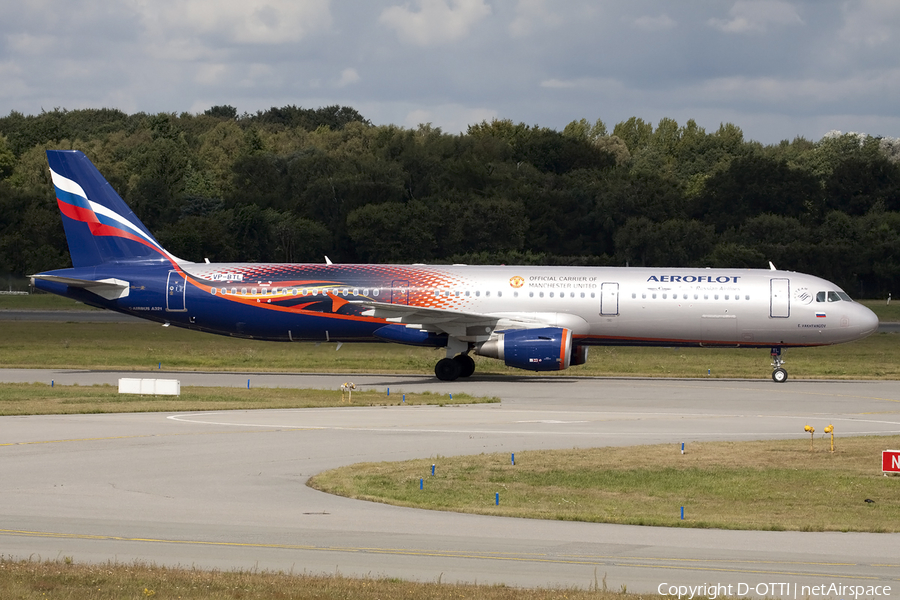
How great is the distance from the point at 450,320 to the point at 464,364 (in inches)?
104

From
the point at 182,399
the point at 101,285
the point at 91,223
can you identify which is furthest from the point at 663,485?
the point at 91,223

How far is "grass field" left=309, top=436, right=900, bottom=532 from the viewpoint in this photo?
54.3 feet

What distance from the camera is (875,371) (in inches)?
1774

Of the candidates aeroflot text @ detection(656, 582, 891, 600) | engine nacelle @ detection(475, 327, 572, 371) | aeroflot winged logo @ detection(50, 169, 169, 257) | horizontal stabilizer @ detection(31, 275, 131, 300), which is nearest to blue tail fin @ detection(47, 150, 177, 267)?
aeroflot winged logo @ detection(50, 169, 169, 257)

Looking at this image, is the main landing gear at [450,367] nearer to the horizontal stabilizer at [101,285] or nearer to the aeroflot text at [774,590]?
the horizontal stabilizer at [101,285]

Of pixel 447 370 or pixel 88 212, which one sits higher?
pixel 88 212

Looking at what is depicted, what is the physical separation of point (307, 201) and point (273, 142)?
27.3 metres

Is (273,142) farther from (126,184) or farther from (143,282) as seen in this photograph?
(143,282)

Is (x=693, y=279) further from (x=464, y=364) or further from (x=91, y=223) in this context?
(x=91, y=223)

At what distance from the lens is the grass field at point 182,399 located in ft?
98.1

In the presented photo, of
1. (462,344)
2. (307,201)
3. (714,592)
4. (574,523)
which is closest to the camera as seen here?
(714,592)

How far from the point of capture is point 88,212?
43594mm

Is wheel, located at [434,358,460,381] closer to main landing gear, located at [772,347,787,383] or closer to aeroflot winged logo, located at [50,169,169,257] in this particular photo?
main landing gear, located at [772,347,787,383]

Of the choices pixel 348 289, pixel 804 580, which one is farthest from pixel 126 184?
pixel 804 580
